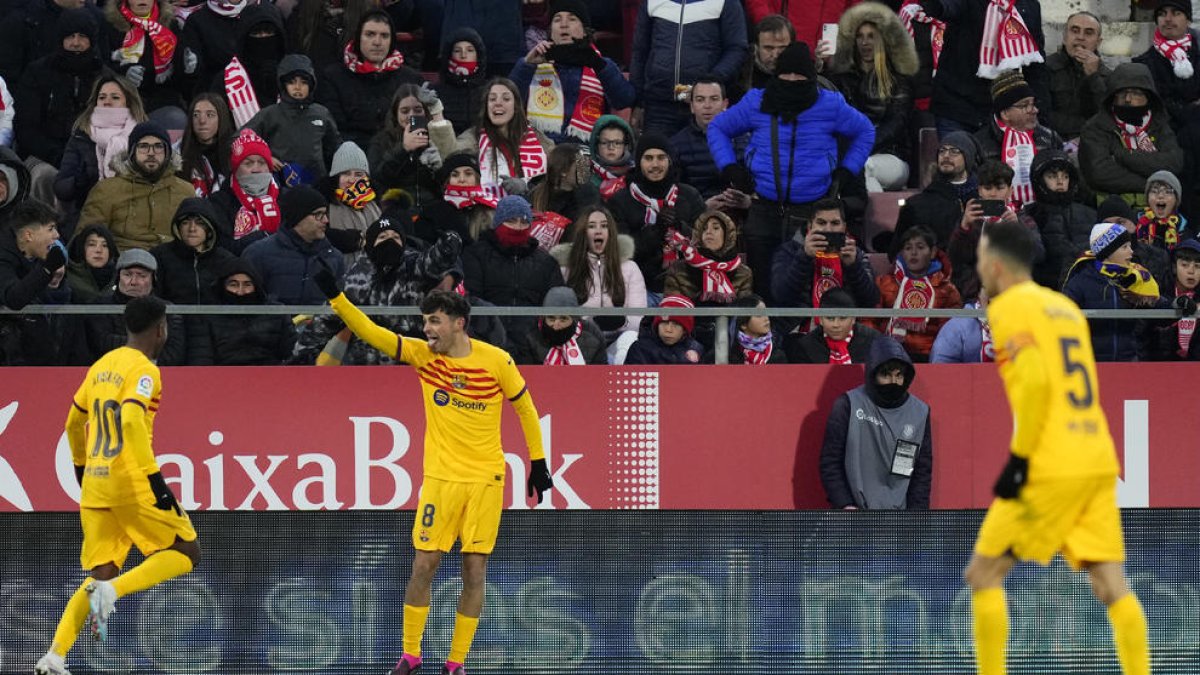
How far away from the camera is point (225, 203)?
536 inches

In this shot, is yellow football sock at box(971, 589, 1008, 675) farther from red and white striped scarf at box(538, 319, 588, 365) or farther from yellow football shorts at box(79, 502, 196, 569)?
yellow football shorts at box(79, 502, 196, 569)

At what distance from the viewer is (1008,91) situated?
14688 mm

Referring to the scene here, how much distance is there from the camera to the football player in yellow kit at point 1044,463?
859 centimetres

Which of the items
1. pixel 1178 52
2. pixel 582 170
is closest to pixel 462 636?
pixel 582 170

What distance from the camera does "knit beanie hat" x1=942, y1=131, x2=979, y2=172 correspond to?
14.1 metres

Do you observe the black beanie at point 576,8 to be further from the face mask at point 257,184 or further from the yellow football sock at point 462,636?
the yellow football sock at point 462,636

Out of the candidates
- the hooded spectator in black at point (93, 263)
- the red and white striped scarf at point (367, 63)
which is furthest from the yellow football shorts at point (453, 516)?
the red and white striped scarf at point (367, 63)

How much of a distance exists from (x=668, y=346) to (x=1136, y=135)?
4421 mm

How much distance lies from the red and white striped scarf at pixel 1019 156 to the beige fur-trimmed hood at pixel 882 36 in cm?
87

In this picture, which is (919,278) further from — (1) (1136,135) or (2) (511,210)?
(2) (511,210)

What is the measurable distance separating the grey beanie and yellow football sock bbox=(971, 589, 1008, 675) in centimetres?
596

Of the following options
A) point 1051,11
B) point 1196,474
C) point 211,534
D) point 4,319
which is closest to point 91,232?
point 4,319

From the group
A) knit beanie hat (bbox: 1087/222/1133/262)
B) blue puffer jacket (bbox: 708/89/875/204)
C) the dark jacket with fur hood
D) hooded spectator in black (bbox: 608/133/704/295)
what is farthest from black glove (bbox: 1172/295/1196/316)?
the dark jacket with fur hood

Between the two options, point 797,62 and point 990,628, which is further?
point 797,62
